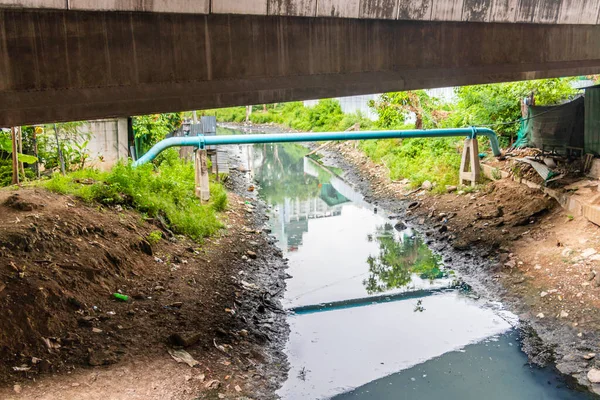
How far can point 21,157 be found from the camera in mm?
10219

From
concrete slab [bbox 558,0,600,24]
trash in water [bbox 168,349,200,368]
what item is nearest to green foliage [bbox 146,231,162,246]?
trash in water [bbox 168,349,200,368]

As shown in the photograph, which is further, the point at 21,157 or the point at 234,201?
the point at 234,201

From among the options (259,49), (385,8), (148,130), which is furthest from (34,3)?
(148,130)

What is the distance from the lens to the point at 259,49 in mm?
7445

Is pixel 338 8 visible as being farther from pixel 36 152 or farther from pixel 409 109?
pixel 409 109

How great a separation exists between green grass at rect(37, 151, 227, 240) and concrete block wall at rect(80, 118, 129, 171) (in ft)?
4.72

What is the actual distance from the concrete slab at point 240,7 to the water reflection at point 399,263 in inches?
238

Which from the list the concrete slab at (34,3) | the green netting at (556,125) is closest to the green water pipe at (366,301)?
the green netting at (556,125)

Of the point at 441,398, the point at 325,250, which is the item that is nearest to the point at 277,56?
the point at 441,398

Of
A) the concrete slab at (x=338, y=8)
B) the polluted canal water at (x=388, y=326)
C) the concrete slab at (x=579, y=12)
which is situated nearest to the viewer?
the polluted canal water at (x=388, y=326)

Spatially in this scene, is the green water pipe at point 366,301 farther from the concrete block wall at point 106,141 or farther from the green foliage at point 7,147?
the concrete block wall at point 106,141

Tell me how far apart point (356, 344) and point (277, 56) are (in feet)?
15.0

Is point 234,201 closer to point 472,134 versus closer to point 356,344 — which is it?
point 472,134

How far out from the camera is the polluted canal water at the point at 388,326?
7488mm
